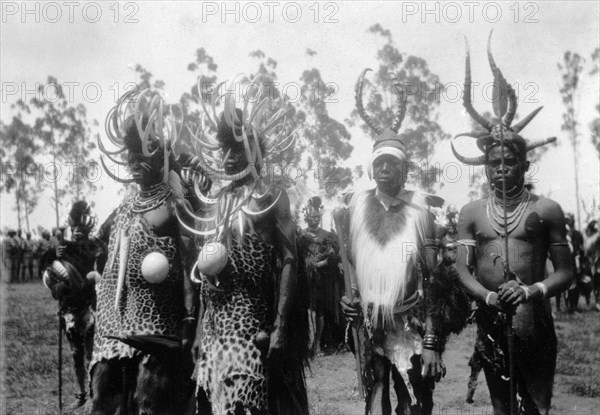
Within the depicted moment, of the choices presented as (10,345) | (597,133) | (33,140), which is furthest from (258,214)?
(33,140)

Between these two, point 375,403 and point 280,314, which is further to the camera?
point 375,403

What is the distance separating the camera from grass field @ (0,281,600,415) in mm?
6871

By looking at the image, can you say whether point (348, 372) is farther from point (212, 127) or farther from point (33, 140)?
point (33, 140)

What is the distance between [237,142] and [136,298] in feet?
3.93

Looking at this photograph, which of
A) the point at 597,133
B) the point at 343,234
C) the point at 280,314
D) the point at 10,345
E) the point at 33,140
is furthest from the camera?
the point at 33,140

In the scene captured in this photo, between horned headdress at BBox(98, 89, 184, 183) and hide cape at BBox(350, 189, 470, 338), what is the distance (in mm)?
1423

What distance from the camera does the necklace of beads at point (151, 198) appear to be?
4516 millimetres

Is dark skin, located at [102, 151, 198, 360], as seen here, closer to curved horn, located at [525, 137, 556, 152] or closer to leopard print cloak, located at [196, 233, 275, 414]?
leopard print cloak, located at [196, 233, 275, 414]

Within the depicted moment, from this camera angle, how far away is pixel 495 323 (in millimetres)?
4184

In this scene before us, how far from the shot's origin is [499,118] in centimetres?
425

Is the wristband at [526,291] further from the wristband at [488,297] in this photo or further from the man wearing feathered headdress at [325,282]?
the man wearing feathered headdress at [325,282]

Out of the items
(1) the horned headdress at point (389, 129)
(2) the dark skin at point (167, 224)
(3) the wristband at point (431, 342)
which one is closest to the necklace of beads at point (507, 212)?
(1) the horned headdress at point (389, 129)

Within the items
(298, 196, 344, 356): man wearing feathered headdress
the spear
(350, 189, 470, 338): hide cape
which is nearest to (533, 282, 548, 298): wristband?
the spear

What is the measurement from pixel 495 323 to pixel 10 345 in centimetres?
904
